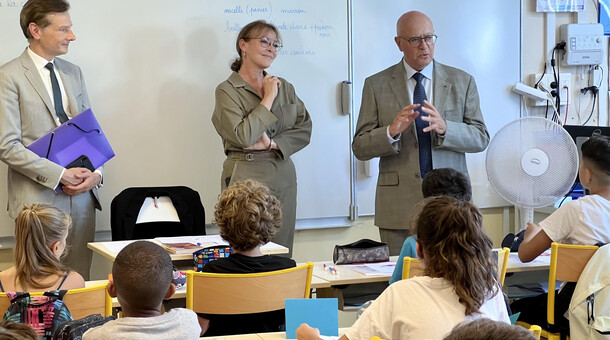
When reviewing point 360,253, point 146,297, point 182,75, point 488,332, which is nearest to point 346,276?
point 360,253

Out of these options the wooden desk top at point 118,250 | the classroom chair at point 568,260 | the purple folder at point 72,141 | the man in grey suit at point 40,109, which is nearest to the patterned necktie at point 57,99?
the man in grey suit at point 40,109

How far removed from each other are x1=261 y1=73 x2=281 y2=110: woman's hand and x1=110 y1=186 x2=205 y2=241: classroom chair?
0.70 meters

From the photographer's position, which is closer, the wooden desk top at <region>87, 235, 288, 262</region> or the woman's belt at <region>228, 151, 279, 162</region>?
the wooden desk top at <region>87, 235, 288, 262</region>

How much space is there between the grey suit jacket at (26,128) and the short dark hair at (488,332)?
329 cm

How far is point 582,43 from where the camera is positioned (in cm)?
569

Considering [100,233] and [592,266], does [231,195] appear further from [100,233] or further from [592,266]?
[100,233]

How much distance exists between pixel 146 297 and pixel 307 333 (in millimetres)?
457

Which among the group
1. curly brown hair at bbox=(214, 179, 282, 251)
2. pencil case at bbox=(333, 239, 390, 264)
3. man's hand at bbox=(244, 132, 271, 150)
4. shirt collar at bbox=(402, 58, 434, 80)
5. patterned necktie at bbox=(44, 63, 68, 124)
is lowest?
pencil case at bbox=(333, 239, 390, 264)

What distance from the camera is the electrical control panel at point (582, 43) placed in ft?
18.6

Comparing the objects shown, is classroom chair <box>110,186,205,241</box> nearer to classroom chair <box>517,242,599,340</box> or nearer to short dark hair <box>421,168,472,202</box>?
short dark hair <box>421,168,472,202</box>

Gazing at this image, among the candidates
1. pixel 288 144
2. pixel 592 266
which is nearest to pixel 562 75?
pixel 288 144

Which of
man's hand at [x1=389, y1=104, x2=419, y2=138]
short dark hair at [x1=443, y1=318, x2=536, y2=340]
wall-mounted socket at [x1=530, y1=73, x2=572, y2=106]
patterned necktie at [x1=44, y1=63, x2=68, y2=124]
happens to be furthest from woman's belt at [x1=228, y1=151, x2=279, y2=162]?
short dark hair at [x1=443, y1=318, x2=536, y2=340]

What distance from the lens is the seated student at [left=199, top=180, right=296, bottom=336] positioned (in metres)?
2.76

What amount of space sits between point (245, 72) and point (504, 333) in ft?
11.7
